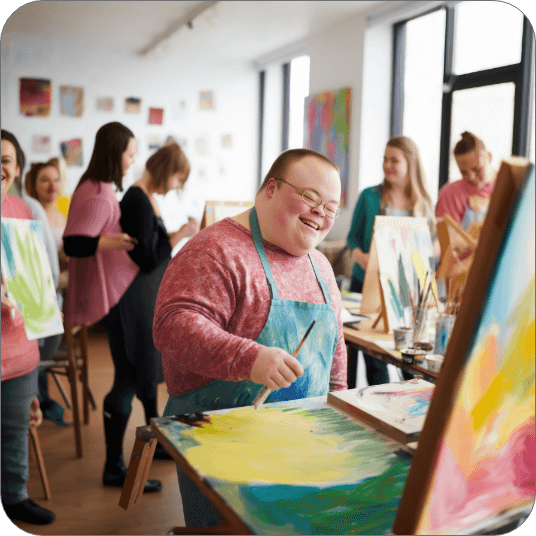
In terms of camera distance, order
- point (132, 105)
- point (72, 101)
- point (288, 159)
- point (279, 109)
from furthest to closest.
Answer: point (279, 109)
point (132, 105)
point (72, 101)
point (288, 159)

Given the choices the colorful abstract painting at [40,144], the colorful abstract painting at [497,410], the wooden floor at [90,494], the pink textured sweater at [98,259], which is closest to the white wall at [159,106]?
the colorful abstract painting at [40,144]

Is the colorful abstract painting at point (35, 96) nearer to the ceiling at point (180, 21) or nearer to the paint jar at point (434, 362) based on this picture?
the ceiling at point (180, 21)

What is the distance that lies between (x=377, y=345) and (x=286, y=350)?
0.85m

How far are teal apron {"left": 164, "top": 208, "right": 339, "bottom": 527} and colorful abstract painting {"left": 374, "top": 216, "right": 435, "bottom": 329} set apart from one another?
0.95 meters

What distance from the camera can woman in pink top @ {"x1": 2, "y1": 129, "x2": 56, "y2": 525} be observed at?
1.82 m

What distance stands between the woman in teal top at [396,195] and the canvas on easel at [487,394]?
6.21ft

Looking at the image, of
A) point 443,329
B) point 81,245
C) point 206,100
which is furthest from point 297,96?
point 443,329

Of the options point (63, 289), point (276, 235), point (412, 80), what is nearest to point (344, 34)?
point (412, 80)

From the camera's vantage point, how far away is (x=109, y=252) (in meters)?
2.39

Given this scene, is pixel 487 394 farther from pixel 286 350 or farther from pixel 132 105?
pixel 132 105

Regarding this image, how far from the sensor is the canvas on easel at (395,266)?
7.41 ft

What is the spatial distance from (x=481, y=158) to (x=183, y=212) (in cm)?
460

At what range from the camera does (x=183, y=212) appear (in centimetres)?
687

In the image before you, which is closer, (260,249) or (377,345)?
(260,249)
